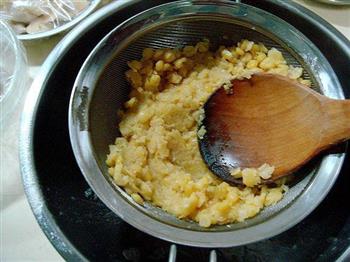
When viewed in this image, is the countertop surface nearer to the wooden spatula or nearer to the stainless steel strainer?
the stainless steel strainer

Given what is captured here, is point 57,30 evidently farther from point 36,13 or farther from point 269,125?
point 269,125

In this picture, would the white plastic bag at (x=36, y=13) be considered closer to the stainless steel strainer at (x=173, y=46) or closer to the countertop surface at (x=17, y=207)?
the countertop surface at (x=17, y=207)

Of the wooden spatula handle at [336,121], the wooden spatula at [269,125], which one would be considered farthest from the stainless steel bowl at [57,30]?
the wooden spatula handle at [336,121]

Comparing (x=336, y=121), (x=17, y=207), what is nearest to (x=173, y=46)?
(x=336, y=121)

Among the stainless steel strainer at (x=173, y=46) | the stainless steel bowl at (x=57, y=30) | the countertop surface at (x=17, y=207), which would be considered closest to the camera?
the stainless steel strainer at (x=173, y=46)

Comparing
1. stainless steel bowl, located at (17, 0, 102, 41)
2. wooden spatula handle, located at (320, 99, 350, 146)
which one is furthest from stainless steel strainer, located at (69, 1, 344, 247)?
stainless steel bowl, located at (17, 0, 102, 41)

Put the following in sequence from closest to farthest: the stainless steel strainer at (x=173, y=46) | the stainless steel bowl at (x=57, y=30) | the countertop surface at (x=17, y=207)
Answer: the stainless steel strainer at (x=173, y=46), the countertop surface at (x=17, y=207), the stainless steel bowl at (x=57, y=30)
